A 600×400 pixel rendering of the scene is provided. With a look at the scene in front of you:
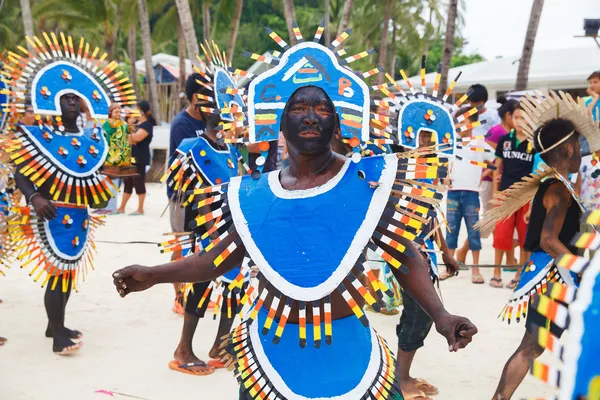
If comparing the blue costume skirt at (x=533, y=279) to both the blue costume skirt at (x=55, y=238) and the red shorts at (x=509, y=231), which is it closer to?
the blue costume skirt at (x=55, y=238)

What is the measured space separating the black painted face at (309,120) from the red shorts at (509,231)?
541 cm

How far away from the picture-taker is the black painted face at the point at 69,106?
5199 mm

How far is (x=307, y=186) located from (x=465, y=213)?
549 centimetres

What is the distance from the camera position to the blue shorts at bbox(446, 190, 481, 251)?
7773 millimetres

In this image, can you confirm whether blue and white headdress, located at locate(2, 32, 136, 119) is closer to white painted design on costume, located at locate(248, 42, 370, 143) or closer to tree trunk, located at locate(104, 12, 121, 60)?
white painted design on costume, located at locate(248, 42, 370, 143)

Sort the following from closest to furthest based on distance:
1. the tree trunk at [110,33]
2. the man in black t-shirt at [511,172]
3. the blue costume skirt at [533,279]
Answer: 1. the blue costume skirt at [533,279]
2. the man in black t-shirt at [511,172]
3. the tree trunk at [110,33]

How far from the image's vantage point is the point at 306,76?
102 inches

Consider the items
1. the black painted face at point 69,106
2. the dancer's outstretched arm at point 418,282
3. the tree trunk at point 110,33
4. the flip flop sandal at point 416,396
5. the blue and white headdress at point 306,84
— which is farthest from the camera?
the tree trunk at point 110,33

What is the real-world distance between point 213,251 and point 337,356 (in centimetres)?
60

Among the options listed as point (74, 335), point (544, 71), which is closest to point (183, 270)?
point (74, 335)

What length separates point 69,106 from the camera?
521cm

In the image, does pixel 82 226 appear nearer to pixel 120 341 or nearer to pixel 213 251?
pixel 120 341

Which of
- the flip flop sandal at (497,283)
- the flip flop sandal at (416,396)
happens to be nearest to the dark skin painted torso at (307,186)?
the flip flop sandal at (416,396)

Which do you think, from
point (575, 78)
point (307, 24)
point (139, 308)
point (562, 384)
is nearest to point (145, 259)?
point (139, 308)
